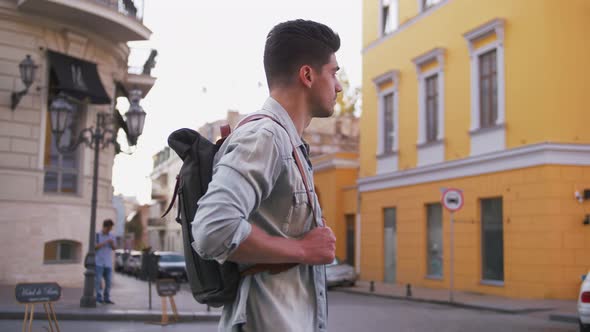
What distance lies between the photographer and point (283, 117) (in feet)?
7.94

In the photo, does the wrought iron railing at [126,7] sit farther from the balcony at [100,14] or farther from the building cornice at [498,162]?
the building cornice at [498,162]

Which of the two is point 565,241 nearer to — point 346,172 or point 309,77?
point 346,172

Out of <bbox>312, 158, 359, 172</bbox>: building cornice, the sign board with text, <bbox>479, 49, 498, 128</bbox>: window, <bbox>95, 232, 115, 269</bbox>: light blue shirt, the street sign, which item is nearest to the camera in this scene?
the sign board with text

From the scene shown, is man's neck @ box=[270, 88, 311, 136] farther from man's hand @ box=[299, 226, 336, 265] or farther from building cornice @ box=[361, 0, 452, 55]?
building cornice @ box=[361, 0, 452, 55]

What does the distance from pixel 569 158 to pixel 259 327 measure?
62.3 feet

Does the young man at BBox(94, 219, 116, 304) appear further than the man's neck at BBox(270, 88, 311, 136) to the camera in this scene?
Yes

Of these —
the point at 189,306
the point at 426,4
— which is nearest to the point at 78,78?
the point at 189,306

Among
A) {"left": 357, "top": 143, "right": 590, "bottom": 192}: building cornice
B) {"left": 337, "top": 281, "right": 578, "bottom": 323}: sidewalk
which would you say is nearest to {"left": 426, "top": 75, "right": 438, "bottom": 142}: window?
{"left": 357, "top": 143, "right": 590, "bottom": 192}: building cornice

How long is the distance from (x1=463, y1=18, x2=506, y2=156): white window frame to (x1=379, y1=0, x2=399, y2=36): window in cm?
563

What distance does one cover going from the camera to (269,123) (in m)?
2.26

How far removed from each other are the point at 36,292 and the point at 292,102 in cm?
760

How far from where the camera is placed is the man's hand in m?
2.26

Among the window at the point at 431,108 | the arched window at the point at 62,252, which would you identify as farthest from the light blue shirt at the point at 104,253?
the window at the point at 431,108

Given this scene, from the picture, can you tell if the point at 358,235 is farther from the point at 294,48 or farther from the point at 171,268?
the point at 294,48
